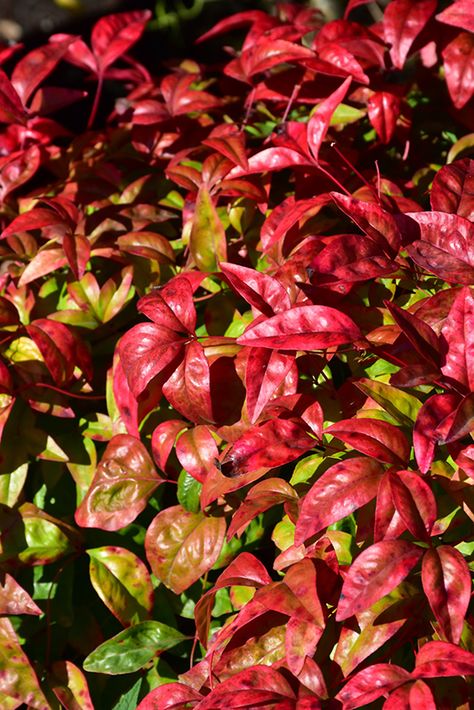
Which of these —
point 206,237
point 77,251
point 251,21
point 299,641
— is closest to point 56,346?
point 77,251

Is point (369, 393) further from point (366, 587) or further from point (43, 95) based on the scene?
point (43, 95)

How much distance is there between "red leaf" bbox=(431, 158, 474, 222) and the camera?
110cm

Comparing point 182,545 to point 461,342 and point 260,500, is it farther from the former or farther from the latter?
point 461,342

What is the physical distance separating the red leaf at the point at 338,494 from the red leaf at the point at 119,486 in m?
0.39

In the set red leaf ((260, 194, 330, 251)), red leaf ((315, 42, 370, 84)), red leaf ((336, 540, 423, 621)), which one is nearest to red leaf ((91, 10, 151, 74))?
red leaf ((315, 42, 370, 84))

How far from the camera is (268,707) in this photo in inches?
34.7

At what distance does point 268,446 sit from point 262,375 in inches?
3.7

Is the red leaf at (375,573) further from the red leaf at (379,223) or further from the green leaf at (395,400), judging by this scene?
the red leaf at (379,223)

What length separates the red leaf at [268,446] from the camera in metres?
0.96

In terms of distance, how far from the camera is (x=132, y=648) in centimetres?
118

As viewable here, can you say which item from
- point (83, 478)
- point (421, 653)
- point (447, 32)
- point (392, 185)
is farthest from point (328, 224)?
point (421, 653)

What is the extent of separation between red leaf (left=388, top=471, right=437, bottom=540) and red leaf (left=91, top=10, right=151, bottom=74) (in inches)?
45.9

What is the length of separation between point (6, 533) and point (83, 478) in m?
0.14

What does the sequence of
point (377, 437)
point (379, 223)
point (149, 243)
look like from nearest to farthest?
point (377, 437) < point (379, 223) < point (149, 243)
